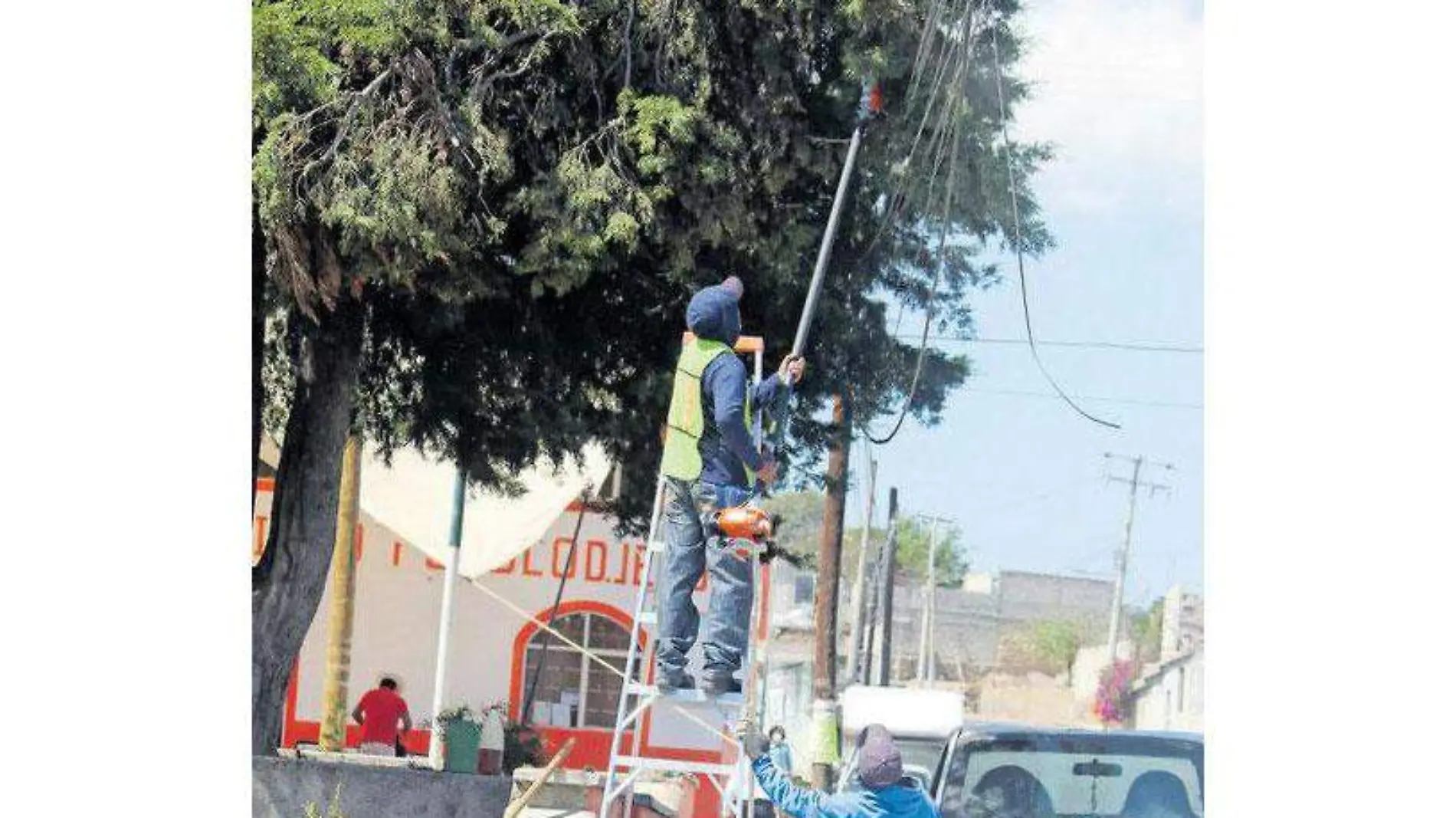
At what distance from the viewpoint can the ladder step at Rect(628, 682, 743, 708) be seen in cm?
636

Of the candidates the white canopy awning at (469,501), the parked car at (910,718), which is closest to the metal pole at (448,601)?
the white canopy awning at (469,501)

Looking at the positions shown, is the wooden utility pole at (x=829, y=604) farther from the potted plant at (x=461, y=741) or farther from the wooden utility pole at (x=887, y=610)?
the potted plant at (x=461, y=741)

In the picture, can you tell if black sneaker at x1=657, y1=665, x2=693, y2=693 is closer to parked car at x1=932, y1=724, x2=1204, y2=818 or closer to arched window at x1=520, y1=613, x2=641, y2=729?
parked car at x1=932, y1=724, x2=1204, y2=818

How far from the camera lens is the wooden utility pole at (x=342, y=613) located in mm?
8898

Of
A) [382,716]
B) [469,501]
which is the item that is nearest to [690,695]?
[469,501]

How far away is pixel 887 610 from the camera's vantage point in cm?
864

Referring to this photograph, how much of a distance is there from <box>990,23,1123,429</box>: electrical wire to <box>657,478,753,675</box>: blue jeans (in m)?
1.20

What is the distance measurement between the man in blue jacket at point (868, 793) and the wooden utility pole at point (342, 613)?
343cm

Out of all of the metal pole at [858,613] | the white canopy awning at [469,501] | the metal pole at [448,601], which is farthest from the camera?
the metal pole at [448,601]

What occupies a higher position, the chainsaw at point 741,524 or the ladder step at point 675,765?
the chainsaw at point 741,524

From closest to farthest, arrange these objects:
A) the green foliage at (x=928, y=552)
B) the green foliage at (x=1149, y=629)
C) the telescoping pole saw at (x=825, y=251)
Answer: the telescoping pole saw at (x=825, y=251), the green foliage at (x=1149, y=629), the green foliage at (x=928, y=552)

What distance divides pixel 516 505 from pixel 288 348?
1.53 m

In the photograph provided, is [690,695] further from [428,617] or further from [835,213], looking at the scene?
[428,617]

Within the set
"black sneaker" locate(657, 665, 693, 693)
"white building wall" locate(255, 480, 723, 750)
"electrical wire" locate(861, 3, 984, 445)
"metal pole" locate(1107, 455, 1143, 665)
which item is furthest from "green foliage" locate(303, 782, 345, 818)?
"metal pole" locate(1107, 455, 1143, 665)
